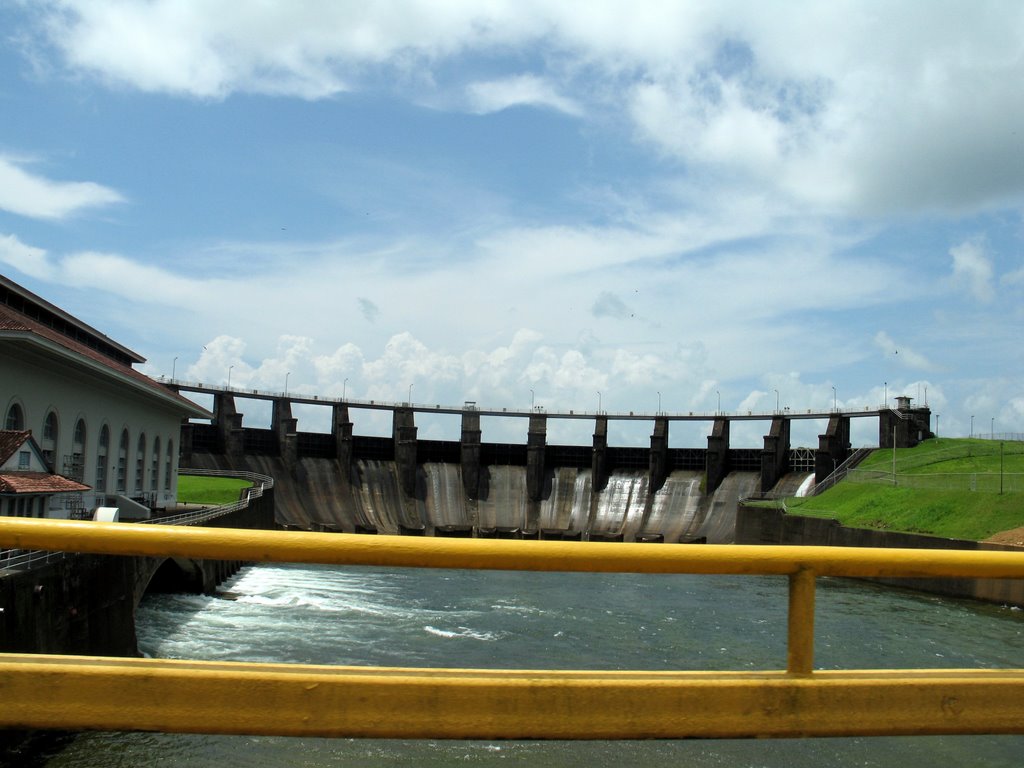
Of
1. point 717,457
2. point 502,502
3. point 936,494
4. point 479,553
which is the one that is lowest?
point 502,502

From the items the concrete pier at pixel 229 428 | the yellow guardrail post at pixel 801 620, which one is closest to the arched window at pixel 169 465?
the concrete pier at pixel 229 428

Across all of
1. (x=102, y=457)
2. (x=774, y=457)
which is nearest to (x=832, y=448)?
(x=774, y=457)

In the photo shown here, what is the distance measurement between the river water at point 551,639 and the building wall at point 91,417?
19.4 ft

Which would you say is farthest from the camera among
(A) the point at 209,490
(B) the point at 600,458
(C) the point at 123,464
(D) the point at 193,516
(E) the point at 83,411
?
(B) the point at 600,458

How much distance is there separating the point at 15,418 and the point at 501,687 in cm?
2838

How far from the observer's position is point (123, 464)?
3750cm

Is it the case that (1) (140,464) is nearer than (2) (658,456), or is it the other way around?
(1) (140,464)

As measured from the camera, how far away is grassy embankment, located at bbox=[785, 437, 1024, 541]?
118 feet

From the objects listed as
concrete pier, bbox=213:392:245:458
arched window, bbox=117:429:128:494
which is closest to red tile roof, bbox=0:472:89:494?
arched window, bbox=117:429:128:494

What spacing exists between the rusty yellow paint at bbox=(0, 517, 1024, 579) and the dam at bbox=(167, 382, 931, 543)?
55.8 meters

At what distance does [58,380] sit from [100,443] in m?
5.29

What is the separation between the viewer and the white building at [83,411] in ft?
86.8

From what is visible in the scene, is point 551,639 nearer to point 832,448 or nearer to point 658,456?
point 832,448

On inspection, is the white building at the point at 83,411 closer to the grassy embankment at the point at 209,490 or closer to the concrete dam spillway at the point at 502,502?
the grassy embankment at the point at 209,490
